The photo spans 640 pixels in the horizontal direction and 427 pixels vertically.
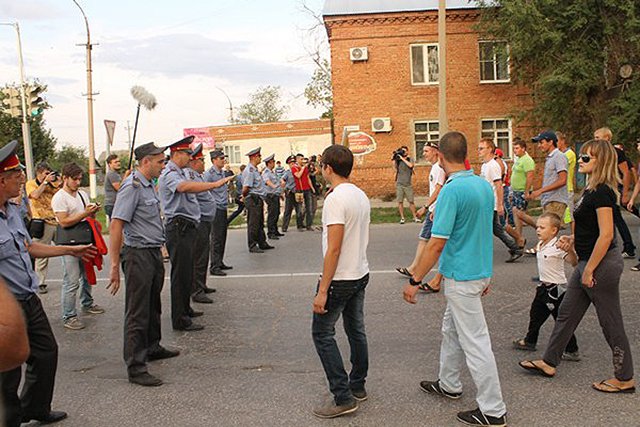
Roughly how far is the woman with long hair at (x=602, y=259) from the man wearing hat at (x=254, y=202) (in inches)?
310

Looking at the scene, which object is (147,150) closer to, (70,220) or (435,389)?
(70,220)

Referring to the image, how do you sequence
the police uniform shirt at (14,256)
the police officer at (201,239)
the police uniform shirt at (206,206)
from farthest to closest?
the police uniform shirt at (206,206) < the police officer at (201,239) < the police uniform shirt at (14,256)

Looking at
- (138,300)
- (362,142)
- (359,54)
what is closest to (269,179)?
(138,300)

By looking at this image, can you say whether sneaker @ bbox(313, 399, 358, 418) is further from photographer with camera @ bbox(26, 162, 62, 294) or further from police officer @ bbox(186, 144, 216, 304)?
photographer with camera @ bbox(26, 162, 62, 294)

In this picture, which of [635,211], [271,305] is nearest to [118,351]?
[271,305]

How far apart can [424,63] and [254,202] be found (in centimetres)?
1424

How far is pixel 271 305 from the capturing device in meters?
7.51

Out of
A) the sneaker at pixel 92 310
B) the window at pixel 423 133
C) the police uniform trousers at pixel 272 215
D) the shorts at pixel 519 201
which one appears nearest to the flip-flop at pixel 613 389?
the sneaker at pixel 92 310

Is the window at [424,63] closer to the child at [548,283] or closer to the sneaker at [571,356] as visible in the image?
the child at [548,283]

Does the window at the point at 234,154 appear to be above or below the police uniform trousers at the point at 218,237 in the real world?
above

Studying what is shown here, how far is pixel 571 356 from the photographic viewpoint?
5125mm

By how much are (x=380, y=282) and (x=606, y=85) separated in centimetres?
1298

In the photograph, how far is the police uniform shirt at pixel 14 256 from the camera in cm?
402

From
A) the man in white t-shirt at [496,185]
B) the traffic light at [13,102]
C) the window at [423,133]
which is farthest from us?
the window at [423,133]
